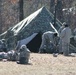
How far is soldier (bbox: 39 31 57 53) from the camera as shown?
2434 cm

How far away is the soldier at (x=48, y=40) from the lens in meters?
24.3

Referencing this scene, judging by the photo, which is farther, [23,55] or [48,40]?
[48,40]

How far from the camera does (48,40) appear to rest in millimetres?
24547

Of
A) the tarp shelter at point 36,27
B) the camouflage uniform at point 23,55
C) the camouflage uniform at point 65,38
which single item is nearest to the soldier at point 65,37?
the camouflage uniform at point 65,38

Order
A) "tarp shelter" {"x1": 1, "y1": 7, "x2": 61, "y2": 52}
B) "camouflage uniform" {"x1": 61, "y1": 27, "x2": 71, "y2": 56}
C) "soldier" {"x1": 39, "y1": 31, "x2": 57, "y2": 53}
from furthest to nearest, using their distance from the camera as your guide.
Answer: "tarp shelter" {"x1": 1, "y1": 7, "x2": 61, "y2": 52} < "soldier" {"x1": 39, "y1": 31, "x2": 57, "y2": 53} < "camouflage uniform" {"x1": 61, "y1": 27, "x2": 71, "y2": 56}

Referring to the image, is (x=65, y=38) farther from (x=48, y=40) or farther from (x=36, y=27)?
(x=36, y=27)

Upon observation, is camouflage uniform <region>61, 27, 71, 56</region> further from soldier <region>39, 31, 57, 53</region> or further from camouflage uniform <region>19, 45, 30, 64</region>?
camouflage uniform <region>19, 45, 30, 64</region>

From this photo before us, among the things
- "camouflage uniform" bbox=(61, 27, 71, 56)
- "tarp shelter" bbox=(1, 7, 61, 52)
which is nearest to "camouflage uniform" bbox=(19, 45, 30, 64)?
"camouflage uniform" bbox=(61, 27, 71, 56)

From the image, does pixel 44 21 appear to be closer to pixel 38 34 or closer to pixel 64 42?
pixel 38 34

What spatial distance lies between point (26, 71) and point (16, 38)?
13127 mm

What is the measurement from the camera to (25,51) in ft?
53.5

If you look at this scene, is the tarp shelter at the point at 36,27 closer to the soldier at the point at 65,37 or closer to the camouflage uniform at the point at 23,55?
the soldier at the point at 65,37

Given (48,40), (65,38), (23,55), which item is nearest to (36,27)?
(48,40)

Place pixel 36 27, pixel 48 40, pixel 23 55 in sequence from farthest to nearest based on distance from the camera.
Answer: pixel 36 27, pixel 48 40, pixel 23 55
